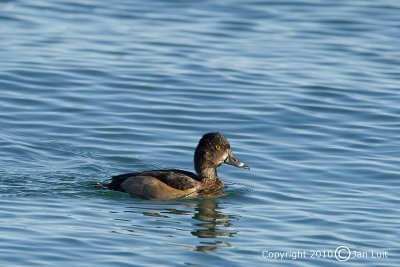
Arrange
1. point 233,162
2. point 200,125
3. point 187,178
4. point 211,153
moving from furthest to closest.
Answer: point 200,125, point 233,162, point 211,153, point 187,178

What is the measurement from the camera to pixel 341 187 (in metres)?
14.5

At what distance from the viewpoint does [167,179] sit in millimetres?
13891

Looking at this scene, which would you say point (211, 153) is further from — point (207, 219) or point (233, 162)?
point (207, 219)

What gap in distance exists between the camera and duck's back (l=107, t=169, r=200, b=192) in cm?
1390

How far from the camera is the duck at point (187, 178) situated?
13.8m

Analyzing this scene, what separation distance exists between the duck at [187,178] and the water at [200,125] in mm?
160

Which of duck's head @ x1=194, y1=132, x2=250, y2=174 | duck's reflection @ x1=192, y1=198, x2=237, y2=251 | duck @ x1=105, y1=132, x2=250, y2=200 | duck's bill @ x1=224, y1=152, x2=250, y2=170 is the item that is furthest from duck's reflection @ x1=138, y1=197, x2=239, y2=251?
duck's bill @ x1=224, y1=152, x2=250, y2=170

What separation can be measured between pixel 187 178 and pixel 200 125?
3.53 meters

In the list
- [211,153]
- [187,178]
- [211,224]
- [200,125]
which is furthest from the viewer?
[200,125]

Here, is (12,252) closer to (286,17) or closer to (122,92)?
(122,92)

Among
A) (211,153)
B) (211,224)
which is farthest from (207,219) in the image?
(211,153)

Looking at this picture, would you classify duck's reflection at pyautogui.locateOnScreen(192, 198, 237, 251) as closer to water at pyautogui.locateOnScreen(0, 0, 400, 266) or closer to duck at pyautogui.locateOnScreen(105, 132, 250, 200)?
water at pyautogui.locateOnScreen(0, 0, 400, 266)

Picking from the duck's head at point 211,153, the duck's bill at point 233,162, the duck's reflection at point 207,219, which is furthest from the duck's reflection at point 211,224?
the duck's bill at point 233,162

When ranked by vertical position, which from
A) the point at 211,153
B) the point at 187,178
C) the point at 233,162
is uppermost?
the point at 211,153
